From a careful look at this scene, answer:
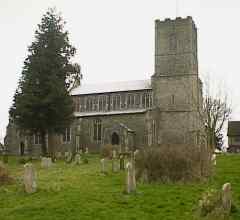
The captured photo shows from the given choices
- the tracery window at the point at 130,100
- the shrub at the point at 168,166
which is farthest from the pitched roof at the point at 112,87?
the shrub at the point at 168,166

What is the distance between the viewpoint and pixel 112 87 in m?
57.8

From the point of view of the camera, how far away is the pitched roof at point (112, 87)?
5523cm

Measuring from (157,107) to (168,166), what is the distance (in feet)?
118

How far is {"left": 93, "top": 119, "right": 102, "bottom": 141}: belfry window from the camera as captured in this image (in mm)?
53344

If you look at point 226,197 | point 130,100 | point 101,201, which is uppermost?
point 130,100

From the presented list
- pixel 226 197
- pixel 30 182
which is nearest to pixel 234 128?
pixel 30 182

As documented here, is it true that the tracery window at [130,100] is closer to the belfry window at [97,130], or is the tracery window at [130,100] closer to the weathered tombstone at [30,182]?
the belfry window at [97,130]

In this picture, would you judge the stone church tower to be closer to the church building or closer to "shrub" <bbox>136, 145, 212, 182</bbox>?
the church building

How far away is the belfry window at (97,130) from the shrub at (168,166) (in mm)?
37060

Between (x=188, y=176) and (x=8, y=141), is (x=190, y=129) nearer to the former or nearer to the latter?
(x=8, y=141)

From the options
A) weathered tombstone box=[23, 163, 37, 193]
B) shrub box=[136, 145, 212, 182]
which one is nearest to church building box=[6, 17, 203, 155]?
shrub box=[136, 145, 212, 182]

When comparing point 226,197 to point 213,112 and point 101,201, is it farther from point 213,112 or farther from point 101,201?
point 213,112

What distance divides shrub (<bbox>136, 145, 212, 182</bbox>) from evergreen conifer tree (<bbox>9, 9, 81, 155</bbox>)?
64.4 ft

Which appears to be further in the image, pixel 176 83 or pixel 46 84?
pixel 176 83
